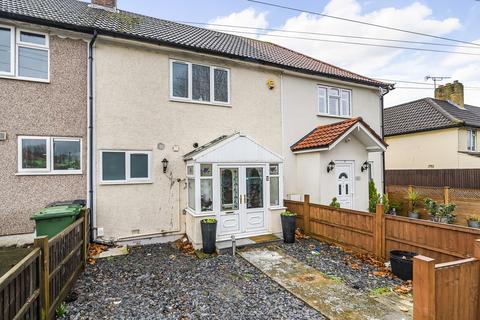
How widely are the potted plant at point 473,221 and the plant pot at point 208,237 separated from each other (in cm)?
Answer: 1162

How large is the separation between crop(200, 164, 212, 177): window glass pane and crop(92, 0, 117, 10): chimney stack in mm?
9674

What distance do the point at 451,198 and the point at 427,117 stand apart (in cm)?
998

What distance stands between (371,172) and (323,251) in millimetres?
7577

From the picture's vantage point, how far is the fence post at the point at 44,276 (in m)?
3.74

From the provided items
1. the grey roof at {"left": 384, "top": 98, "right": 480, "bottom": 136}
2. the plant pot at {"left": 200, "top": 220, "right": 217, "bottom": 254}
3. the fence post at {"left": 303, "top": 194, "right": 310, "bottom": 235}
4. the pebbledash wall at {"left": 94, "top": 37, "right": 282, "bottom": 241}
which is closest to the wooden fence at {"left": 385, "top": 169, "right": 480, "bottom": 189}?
the grey roof at {"left": 384, "top": 98, "right": 480, "bottom": 136}

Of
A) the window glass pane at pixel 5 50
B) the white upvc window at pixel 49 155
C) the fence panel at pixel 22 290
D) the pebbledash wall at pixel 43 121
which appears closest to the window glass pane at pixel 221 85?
the pebbledash wall at pixel 43 121

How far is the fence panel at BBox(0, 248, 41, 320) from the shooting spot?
2.79m

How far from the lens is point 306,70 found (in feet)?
38.3

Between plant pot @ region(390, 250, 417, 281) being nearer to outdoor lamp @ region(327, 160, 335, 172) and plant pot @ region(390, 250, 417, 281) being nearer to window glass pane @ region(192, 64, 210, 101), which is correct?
outdoor lamp @ region(327, 160, 335, 172)

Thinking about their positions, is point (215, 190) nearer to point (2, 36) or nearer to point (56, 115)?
point (56, 115)

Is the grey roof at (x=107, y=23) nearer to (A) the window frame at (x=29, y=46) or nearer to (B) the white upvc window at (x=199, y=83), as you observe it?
(A) the window frame at (x=29, y=46)

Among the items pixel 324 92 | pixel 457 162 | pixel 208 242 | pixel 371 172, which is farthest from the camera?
pixel 457 162

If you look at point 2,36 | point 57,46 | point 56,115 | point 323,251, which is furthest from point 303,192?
point 2,36

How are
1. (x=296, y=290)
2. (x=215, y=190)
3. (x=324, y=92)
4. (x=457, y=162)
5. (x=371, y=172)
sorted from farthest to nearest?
(x=457, y=162)
(x=371, y=172)
(x=324, y=92)
(x=215, y=190)
(x=296, y=290)
